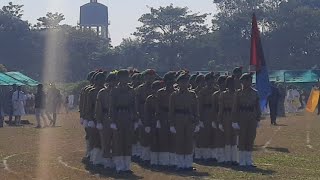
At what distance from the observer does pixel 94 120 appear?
19.3m

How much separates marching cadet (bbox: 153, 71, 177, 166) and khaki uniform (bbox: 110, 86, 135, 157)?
1.46 metres

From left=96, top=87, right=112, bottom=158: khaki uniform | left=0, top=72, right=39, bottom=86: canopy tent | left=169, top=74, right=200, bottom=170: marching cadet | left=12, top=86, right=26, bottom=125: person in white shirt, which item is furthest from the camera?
left=0, top=72, right=39, bottom=86: canopy tent

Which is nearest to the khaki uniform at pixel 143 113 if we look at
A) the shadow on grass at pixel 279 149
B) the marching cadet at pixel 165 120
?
the marching cadet at pixel 165 120

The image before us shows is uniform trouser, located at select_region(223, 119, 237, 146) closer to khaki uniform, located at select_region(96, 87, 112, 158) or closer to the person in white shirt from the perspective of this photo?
khaki uniform, located at select_region(96, 87, 112, 158)

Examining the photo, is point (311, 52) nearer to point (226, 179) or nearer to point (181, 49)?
point (181, 49)

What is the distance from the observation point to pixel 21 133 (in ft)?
105

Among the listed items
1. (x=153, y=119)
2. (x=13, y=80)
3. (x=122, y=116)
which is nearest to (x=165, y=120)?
(x=153, y=119)

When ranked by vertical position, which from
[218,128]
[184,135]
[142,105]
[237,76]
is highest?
[237,76]

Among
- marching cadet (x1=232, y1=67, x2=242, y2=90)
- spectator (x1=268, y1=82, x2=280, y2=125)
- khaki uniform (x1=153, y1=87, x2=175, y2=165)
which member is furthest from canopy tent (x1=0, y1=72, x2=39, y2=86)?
khaki uniform (x1=153, y1=87, x2=175, y2=165)

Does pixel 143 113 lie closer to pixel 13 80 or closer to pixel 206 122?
pixel 206 122

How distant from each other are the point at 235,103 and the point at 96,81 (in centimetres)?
337

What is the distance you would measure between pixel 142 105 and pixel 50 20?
83.2 metres

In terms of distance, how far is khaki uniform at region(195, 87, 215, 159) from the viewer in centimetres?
2075

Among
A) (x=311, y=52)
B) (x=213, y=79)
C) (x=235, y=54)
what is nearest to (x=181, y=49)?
(x=235, y=54)
